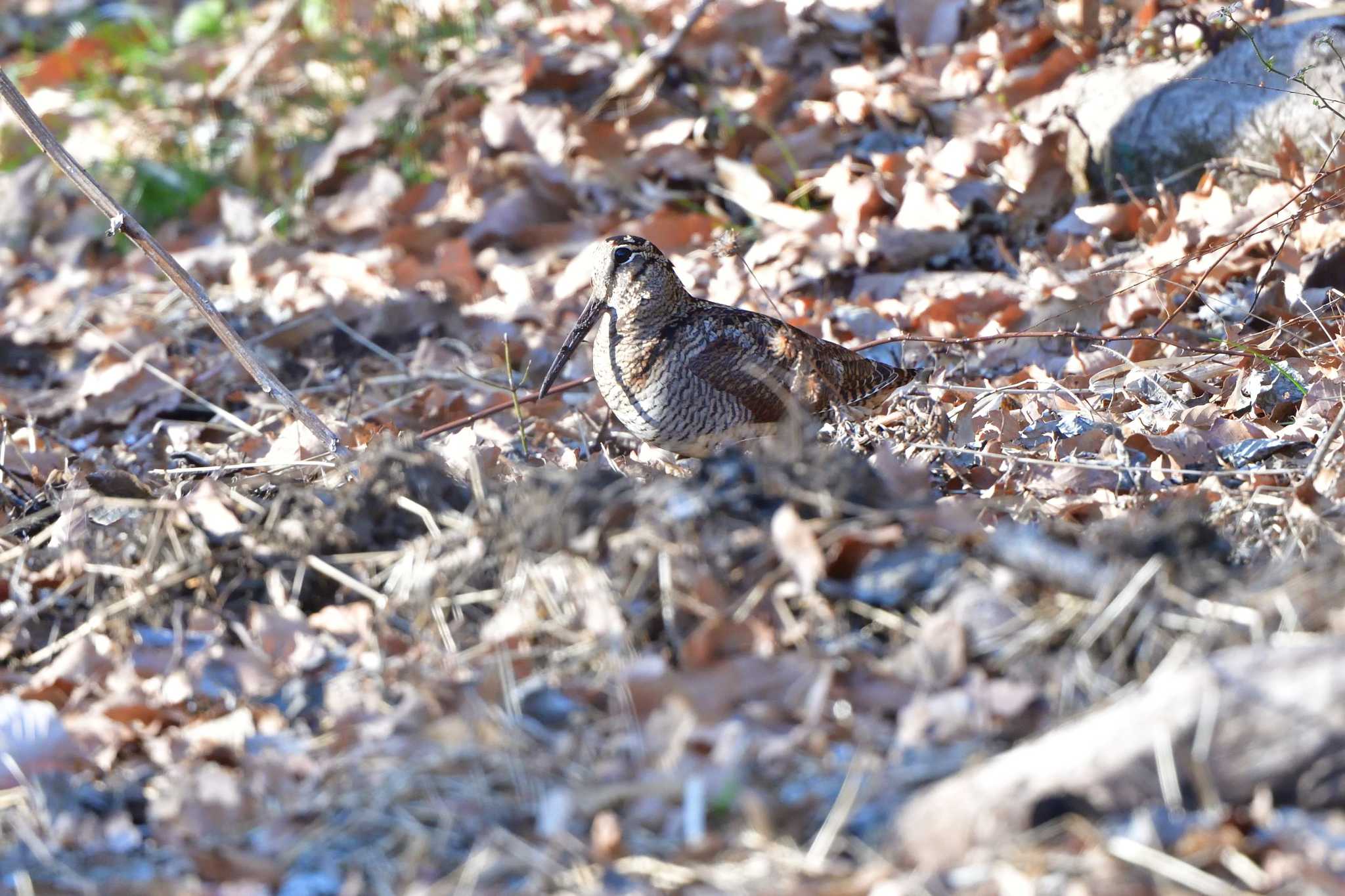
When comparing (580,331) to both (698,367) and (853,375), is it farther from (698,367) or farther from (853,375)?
(853,375)

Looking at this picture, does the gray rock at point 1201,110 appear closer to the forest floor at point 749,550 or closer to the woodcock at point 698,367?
the forest floor at point 749,550

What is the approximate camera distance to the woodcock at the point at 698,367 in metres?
3.90

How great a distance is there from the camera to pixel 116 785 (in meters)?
2.44

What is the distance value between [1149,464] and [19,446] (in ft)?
11.1

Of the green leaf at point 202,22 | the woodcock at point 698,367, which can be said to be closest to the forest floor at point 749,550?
the woodcock at point 698,367

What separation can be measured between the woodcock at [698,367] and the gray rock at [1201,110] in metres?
1.37

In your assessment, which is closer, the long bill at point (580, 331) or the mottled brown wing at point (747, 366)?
the mottled brown wing at point (747, 366)

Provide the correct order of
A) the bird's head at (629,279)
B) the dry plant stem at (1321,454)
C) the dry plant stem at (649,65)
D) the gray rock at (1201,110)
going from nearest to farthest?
Answer: the dry plant stem at (1321,454), the bird's head at (629,279), the gray rock at (1201,110), the dry plant stem at (649,65)

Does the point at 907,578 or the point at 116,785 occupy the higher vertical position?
the point at 907,578

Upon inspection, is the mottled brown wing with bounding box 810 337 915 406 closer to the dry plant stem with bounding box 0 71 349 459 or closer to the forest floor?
the forest floor

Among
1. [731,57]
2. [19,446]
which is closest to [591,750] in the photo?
[19,446]

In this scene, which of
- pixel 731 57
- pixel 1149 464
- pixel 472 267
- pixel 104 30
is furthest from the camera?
pixel 104 30

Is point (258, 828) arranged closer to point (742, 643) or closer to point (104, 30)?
point (742, 643)

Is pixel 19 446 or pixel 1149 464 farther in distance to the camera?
pixel 19 446
